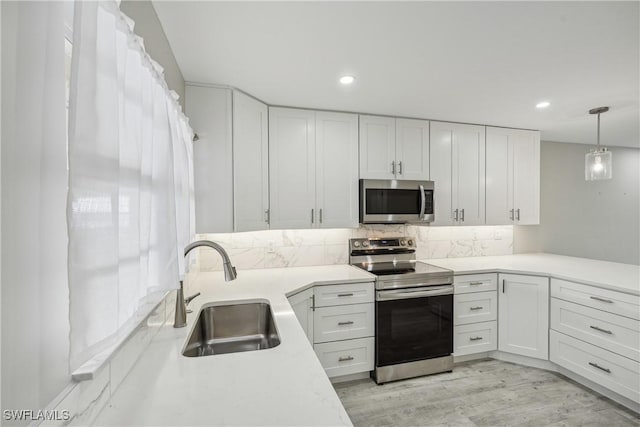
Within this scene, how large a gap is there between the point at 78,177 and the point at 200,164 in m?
1.69

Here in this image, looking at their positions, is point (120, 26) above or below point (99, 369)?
above

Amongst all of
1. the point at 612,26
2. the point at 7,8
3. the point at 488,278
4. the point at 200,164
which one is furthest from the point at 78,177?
the point at 488,278

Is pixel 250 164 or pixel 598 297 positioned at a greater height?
pixel 250 164

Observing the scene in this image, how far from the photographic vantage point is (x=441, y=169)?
3.02 metres

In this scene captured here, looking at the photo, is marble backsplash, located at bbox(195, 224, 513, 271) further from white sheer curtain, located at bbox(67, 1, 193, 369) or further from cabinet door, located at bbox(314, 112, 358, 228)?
white sheer curtain, located at bbox(67, 1, 193, 369)

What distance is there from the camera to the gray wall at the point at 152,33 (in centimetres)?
109

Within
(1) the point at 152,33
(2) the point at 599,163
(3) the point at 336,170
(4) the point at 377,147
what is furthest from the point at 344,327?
(2) the point at 599,163

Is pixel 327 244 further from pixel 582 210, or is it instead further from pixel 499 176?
pixel 582 210

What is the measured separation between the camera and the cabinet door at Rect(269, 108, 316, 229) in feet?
8.37

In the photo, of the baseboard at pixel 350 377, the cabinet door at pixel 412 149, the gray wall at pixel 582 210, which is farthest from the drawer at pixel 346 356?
the gray wall at pixel 582 210

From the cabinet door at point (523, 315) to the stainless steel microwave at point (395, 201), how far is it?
979 millimetres

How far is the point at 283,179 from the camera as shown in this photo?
101 inches

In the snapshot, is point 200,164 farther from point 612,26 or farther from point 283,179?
point 612,26

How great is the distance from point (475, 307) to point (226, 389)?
2.57 meters
